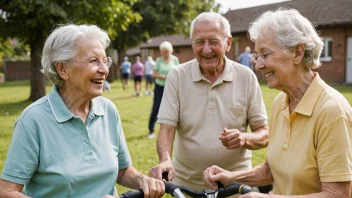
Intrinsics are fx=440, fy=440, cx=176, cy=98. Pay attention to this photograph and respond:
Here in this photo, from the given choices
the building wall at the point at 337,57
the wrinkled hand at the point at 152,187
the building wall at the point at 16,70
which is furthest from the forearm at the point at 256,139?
the building wall at the point at 16,70

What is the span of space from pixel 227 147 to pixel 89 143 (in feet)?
3.27

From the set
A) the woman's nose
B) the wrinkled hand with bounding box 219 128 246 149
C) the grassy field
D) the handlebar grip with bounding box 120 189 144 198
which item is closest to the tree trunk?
the grassy field

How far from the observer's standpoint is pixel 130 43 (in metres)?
35.0

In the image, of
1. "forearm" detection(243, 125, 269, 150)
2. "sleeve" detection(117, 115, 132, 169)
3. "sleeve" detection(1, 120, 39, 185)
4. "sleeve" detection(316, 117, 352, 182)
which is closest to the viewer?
"sleeve" detection(316, 117, 352, 182)

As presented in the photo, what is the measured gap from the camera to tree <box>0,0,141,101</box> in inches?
559

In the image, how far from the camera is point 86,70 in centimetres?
269

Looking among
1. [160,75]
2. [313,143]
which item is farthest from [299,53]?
[160,75]

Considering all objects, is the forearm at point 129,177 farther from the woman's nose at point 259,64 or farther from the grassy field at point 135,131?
the grassy field at point 135,131

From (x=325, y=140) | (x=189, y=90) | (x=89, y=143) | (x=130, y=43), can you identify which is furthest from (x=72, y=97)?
(x=130, y=43)

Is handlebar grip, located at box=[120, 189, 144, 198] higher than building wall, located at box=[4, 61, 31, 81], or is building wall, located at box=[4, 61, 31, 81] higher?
handlebar grip, located at box=[120, 189, 144, 198]

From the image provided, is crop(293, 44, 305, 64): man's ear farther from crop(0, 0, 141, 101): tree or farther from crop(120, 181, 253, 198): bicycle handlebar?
crop(0, 0, 141, 101): tree

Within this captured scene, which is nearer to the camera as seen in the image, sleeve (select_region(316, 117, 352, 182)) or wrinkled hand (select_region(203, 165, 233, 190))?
sleeve (select_region(316, 117, 352, 182))

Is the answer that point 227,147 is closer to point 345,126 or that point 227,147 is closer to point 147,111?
point 345,126

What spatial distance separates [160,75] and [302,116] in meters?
6.96
